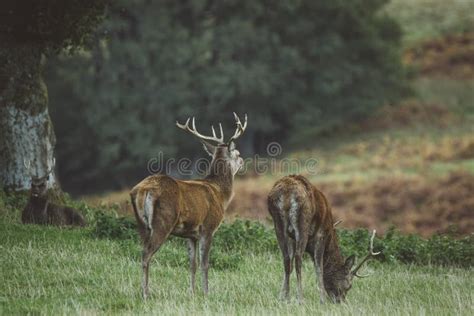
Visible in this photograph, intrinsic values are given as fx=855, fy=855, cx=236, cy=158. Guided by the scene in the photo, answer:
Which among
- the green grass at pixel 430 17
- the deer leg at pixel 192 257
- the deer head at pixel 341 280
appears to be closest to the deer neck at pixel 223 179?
the deer leg at pixel 192 257

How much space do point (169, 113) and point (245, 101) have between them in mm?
3876

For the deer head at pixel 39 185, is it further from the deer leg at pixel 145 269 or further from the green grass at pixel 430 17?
the green grass at pixel 430 17

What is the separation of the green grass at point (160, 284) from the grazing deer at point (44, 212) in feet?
2.06

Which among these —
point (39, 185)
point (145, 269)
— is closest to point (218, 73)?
point (39, 185)

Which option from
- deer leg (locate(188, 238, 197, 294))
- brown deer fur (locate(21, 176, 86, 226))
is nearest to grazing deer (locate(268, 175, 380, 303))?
deer leg (locate(188, 238, 197, 294))

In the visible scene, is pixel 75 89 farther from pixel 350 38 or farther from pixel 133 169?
pixel 350 38

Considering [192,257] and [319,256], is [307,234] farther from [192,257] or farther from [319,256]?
[192,257]

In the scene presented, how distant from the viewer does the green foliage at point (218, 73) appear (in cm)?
4169

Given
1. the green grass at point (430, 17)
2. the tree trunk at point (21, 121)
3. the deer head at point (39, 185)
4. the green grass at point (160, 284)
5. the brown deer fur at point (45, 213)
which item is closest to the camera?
the green grass at point (160, 284)

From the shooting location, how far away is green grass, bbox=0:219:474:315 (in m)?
9.72

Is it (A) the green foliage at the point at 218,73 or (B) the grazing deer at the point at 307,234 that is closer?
(B) the grazing deer at the point at 307,234

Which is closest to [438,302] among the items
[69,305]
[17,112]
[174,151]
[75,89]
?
[69,305]

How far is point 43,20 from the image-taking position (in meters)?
15.7

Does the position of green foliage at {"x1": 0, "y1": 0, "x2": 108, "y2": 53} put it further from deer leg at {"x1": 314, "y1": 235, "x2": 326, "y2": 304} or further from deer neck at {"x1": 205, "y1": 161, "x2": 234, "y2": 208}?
deer leg at {"x1": 314, "y1": 235, "x2": 326, "y2": 304}
